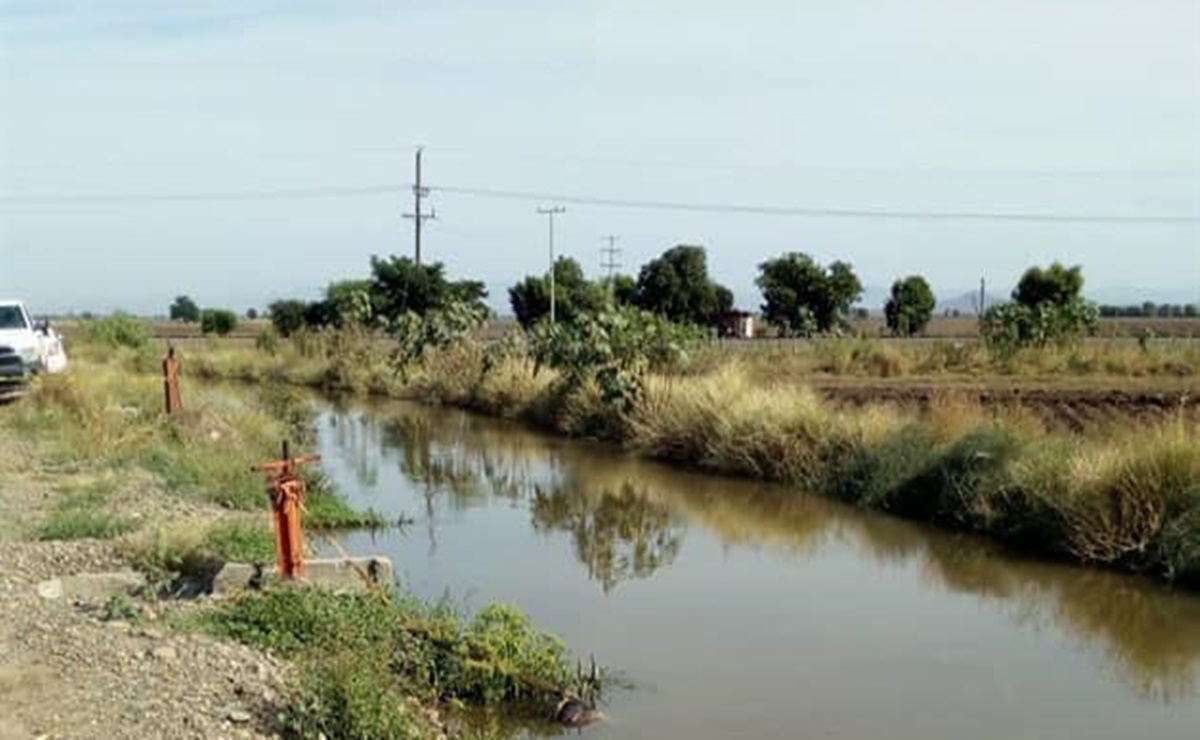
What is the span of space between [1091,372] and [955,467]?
19.1 meters

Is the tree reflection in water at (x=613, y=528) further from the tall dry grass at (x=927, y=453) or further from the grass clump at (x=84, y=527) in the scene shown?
the grass clump at (x=84, y=527)

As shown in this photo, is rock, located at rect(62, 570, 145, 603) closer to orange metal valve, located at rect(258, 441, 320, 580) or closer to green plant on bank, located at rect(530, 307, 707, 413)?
orange metal valve, located at rect(258, 441, 320, 580)

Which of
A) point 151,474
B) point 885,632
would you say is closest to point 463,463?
point 151,474

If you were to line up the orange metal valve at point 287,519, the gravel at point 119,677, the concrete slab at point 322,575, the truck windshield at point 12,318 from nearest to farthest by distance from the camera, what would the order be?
the gravel at point 119,677
the orange metal valve at point 287,519
the concrete slab at point 322,575
the truck windshield at point 12,318

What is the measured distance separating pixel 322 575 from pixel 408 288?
40606mm

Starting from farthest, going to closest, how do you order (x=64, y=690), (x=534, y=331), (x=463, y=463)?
1. (x=534, y=331)
2. (x=463, y=463)
3. (x=64, y=690)

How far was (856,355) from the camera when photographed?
36.5 meters

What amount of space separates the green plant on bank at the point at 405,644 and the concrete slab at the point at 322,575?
0.33m

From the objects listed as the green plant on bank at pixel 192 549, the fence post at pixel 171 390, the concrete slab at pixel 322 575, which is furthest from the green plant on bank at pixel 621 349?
the concrete slab at pixel 322 575

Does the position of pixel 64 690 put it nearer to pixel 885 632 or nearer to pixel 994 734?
pixel 994 734

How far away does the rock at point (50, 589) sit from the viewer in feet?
31.4

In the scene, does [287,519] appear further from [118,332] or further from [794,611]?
[118,332]

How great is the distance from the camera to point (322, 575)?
10.4 m

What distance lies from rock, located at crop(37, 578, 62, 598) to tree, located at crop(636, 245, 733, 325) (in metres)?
54.7
